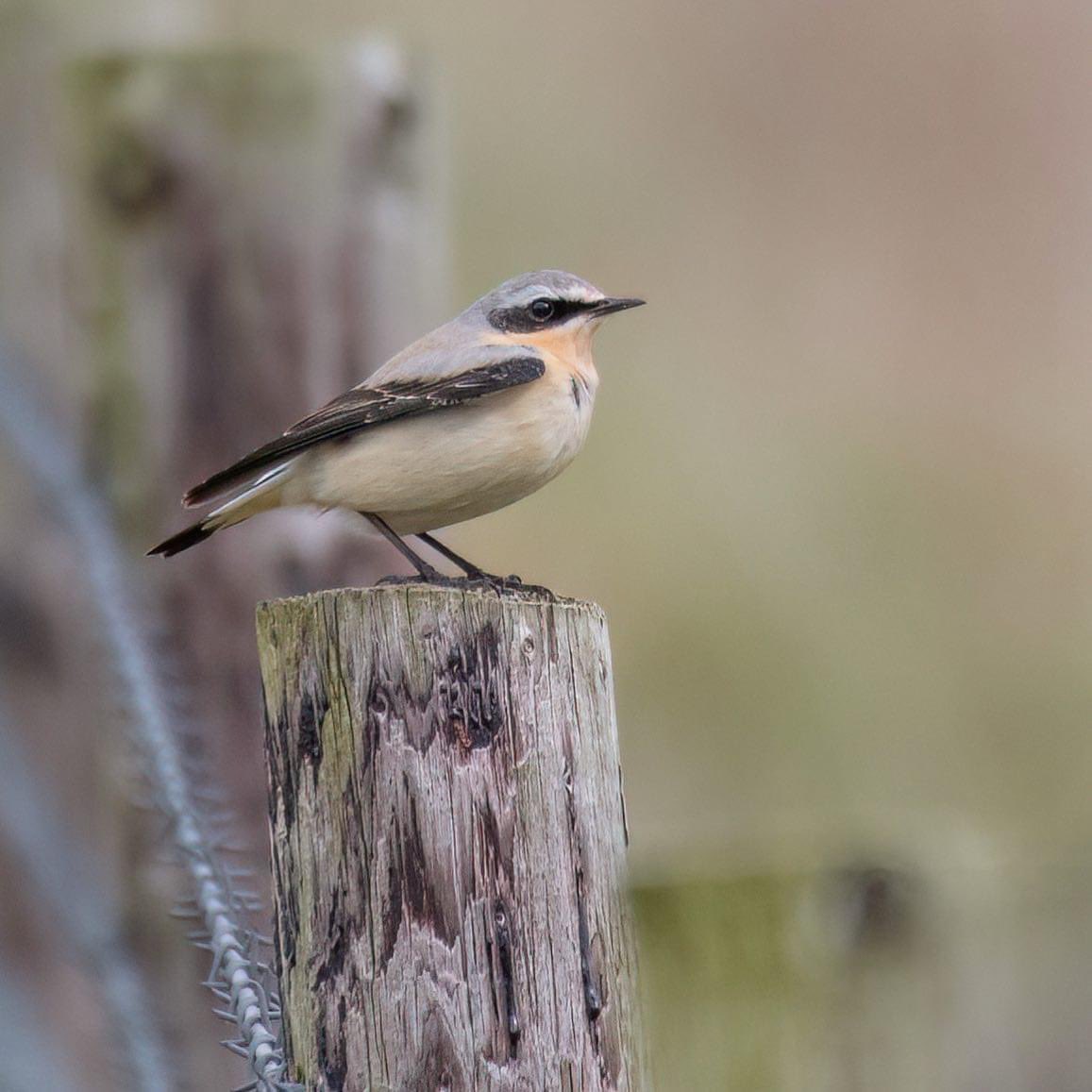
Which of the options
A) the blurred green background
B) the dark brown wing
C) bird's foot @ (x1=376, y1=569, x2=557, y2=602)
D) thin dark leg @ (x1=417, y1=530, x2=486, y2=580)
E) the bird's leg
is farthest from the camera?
the blurred green background

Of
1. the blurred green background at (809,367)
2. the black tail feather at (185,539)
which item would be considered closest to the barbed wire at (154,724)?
the black tail feather at (185,539)

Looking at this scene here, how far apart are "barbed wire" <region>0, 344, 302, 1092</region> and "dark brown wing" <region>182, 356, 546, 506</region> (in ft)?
1.29

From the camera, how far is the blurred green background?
25.6 feet

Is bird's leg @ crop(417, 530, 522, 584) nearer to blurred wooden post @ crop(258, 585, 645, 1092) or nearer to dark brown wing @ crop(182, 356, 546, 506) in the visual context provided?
dark brown wing @ crop(182, 356, 546, 506)

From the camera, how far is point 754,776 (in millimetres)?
7629

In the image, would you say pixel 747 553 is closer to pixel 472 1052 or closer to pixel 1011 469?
pixel 1011 469

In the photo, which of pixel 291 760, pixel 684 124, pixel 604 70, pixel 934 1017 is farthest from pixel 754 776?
pixel 934 1017

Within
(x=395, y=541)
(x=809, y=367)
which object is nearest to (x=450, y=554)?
(x=395, y=541)

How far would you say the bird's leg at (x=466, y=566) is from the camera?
3.17 meters

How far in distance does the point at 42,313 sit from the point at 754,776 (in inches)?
176

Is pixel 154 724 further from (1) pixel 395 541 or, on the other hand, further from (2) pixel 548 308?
(2) pixel 548 308

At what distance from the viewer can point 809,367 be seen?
8.32 m

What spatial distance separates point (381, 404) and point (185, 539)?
0.52 metres

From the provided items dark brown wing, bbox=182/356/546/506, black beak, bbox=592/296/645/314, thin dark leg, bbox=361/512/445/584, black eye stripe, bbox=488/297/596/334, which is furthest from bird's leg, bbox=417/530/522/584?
black beak, bbox=592/296/645/314
